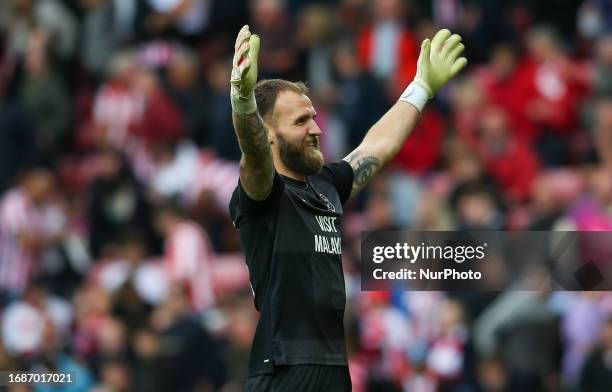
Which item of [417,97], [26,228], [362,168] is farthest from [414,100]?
[26,228]

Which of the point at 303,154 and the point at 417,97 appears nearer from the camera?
the point at 303,154

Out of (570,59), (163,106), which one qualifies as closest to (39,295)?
(163,106)

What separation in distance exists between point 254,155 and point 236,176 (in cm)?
860

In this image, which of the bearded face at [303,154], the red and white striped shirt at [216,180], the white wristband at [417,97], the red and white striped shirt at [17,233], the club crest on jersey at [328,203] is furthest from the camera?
the red and white striped shirt at [17,233]

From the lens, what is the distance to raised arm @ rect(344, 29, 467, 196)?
6.84 metres

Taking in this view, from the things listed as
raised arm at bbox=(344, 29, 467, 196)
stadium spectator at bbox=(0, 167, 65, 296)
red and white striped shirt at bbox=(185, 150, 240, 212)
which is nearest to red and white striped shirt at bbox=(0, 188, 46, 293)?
stadium spectator at bbox=(0, 167, 65, 296)

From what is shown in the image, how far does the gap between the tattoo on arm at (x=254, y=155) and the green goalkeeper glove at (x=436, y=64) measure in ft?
4.68

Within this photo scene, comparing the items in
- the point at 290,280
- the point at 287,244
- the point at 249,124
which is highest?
the point at 249,124

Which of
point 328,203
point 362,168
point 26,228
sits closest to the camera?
point 328,203

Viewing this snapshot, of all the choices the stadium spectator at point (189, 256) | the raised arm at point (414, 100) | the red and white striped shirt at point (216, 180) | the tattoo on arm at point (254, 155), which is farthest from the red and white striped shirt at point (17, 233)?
the tattoo on arm at point (254, 155)

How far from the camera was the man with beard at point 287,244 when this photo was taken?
572cm

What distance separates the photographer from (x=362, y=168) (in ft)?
22.1

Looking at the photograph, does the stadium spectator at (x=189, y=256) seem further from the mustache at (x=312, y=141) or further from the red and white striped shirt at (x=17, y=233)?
the mustache at (x=312, y=141)

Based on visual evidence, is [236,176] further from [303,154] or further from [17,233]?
[303,154]
